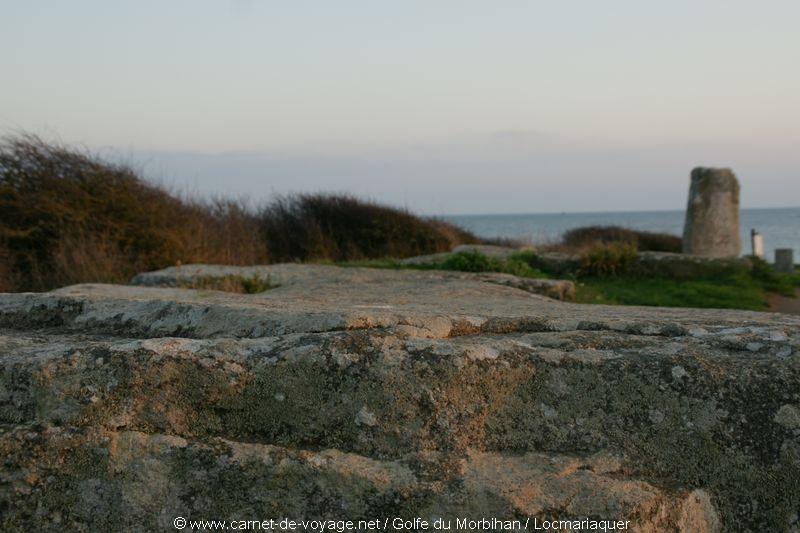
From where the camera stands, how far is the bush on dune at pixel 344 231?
55.1 feet

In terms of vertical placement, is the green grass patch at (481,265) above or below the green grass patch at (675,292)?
above

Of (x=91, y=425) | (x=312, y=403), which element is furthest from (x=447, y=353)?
(x=91, y=425)

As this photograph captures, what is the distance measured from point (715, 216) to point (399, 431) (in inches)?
548

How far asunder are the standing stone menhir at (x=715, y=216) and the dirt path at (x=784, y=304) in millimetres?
3103

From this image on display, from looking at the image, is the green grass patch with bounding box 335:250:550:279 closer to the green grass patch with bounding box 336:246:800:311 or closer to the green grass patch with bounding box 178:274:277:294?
the green grass patch with bounding box 336:246:800:311

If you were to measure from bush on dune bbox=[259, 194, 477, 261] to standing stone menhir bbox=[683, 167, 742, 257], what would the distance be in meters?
5.60

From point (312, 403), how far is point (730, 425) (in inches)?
42.8

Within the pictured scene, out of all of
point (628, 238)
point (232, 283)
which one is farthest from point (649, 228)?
point (232, 283)

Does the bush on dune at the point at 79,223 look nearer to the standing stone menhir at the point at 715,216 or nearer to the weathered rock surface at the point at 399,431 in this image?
the weathered rock surface at the point at 399,431

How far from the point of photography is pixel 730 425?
1907mm

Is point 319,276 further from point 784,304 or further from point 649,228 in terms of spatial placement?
point 649,228

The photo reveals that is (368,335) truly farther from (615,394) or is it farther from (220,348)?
(615,394)

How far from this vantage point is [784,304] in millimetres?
10328

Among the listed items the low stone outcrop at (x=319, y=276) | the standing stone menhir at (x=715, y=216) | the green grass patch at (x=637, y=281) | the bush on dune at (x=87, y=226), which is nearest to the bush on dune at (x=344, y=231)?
the bush on dune at (x=87, y=226)
